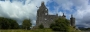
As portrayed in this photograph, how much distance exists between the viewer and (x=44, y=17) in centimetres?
9306

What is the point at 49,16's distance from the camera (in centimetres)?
9275

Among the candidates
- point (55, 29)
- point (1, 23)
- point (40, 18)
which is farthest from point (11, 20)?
point (55, 29)

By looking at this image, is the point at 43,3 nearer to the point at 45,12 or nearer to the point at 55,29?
the point at 45,12

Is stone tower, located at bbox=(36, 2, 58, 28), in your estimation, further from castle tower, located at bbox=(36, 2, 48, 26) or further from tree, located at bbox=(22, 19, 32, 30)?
tree, located at bbox=(22, 19, 32, 30)

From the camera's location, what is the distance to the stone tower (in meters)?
92.1

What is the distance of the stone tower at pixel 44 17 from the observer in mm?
92062

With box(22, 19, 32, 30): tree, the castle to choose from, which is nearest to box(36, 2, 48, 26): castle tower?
the castle

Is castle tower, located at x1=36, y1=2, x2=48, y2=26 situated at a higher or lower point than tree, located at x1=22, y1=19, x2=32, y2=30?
higher

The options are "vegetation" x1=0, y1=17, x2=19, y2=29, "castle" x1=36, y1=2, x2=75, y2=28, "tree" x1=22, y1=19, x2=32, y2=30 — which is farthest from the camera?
"castle" x1=36, y1=2, x2=75, y2=28

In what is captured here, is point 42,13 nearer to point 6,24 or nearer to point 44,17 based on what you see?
point 44,17

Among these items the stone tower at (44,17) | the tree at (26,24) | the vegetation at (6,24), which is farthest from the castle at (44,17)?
the vegetation at (6,24)

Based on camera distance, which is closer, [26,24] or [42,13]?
[26,24]

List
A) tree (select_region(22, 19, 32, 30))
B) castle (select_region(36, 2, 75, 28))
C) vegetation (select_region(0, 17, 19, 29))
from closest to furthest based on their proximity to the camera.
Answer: vegetation (select_region(0, 17, 19, 29)), tree (select_region(22, 19, 32, 30)), castle (select_region(36, 2, 75, 28))

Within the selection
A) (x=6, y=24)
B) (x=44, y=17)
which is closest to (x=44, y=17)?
(x=44, y=17)
